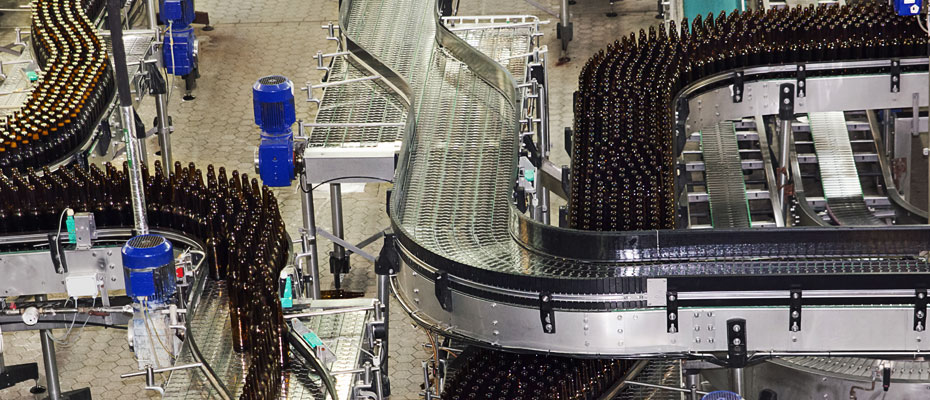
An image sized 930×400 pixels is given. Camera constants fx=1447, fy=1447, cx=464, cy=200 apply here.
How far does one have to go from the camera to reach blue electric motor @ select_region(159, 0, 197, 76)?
14.7 metres

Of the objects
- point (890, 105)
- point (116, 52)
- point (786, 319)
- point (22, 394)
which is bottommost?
point (22, 394)

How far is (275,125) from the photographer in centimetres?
1173

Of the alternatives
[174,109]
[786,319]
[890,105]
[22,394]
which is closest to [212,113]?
[174,109]

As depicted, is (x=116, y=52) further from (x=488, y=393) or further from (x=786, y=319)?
(x=786, y=319)

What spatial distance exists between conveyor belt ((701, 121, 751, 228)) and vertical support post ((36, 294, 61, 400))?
253 inches

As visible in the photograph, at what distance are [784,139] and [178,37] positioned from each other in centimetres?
621

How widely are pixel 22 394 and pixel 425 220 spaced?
419 cm

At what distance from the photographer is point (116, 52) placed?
27.5 feet

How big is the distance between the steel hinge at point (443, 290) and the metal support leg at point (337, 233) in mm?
3507

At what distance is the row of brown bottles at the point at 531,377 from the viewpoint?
958cm

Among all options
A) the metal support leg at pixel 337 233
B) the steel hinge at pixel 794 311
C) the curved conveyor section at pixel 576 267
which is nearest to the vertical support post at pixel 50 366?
the metal support leg at pixel 337 233

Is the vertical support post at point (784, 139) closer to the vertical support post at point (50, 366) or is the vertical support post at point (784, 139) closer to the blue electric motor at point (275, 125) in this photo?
the blue electric motor at point (275, 125)

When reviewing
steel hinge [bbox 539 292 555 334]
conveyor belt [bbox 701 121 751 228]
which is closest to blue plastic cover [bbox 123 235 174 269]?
steel hinge [bbox 539 292 555 334]

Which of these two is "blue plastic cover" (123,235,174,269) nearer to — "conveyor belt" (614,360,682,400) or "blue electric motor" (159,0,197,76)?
"conveyor belt" (614,360,682,400)
